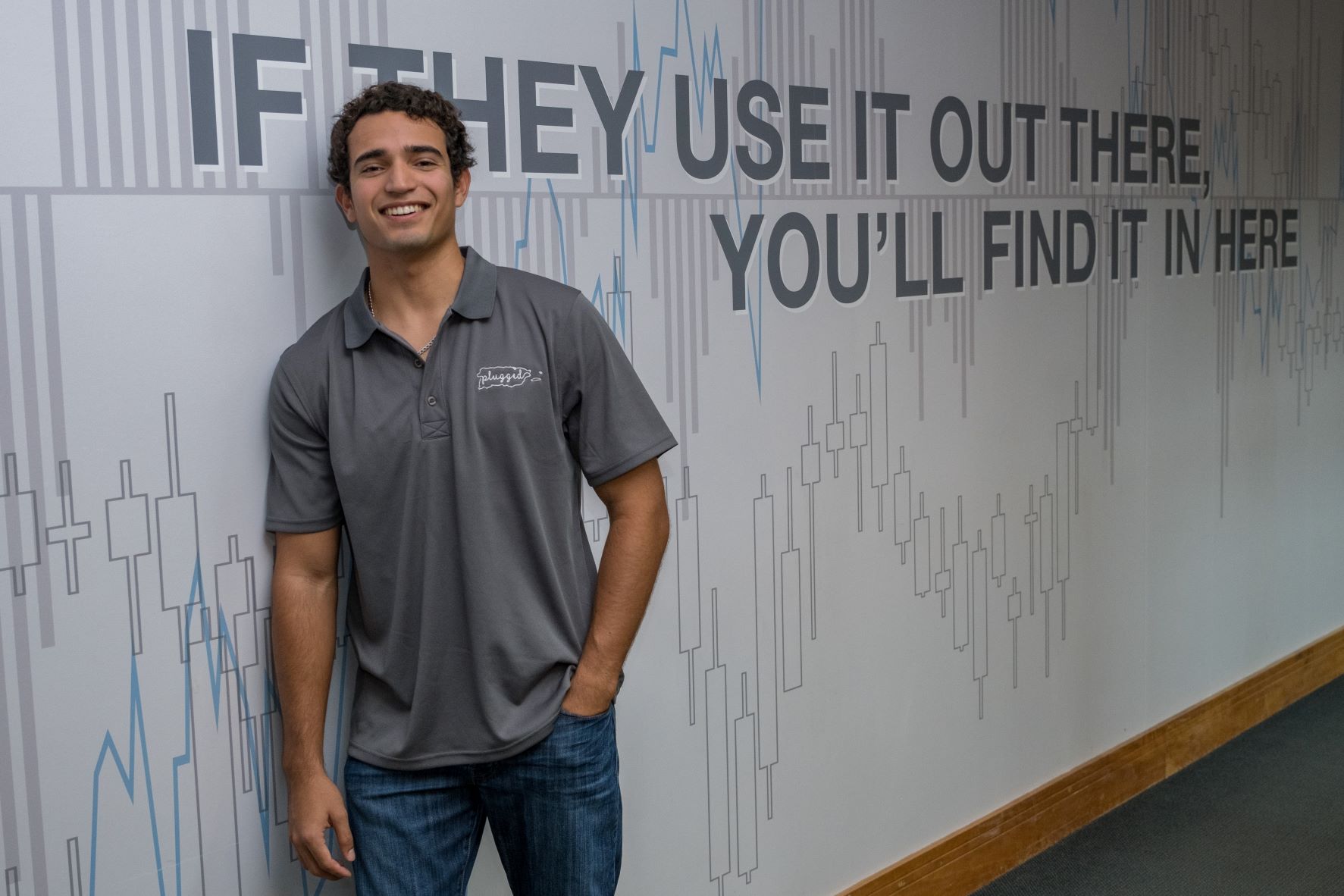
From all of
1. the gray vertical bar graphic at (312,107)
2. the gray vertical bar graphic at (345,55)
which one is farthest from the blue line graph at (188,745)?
the gray vertical bar graphic at (345,55)

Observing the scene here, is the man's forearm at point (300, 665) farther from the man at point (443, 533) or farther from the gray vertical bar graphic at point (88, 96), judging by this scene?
the gray vertical bar graphic at point (88, 96)

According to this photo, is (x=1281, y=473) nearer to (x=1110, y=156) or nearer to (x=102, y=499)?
(x=1110, y=156)

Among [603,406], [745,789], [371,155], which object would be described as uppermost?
[371,155]

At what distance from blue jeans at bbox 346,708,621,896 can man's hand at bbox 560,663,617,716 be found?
0.04 ft

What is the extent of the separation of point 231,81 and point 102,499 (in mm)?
596

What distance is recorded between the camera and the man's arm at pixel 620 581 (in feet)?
6.63

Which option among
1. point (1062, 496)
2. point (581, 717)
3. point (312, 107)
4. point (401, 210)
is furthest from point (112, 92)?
point (1062, 496)

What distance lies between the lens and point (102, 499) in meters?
1.86

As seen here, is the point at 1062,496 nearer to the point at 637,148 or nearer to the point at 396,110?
→ the point at 637,148

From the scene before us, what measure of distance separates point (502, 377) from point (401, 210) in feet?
0.87

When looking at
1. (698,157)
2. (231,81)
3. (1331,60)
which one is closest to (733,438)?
(698,157)

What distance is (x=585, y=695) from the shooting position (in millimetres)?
2012

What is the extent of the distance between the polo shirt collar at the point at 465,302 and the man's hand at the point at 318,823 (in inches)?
24.9

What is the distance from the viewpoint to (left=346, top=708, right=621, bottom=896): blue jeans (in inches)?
78.6
